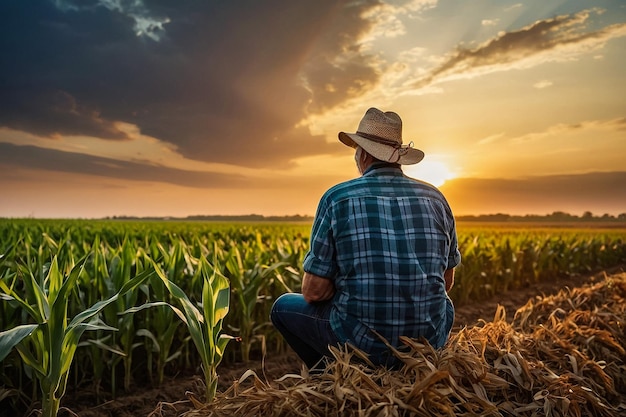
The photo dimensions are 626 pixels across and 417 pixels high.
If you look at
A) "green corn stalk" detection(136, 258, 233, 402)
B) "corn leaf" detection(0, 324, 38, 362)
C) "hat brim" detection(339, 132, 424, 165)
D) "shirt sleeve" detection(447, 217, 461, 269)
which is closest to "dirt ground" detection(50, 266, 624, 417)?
"green corn stalk" detection(136, 258, 233, 402)

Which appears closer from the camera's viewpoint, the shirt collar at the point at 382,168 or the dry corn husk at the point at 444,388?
the dry corn husk at the point at 444,388

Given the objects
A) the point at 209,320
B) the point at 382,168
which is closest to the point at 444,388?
the point at 382,168

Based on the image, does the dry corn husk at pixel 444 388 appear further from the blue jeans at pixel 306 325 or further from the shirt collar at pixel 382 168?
the shirt collar at pixel 382 168

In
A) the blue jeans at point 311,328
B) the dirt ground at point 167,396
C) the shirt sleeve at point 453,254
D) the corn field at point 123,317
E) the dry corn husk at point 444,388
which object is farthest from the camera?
the dirt ground at point 167,396

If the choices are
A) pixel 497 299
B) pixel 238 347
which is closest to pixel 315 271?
pixel 238 347

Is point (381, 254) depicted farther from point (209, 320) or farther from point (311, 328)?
point (209, 320)

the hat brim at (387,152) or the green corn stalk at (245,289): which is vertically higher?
the hat brim at (387,152)

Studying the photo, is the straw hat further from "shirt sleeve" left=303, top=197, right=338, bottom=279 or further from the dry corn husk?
the dry corn husk

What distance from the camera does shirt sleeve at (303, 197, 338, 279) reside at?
9.18ft

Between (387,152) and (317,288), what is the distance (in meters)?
0.89

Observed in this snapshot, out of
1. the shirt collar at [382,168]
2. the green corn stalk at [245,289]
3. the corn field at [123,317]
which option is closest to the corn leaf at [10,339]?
the corn field at [123,317]

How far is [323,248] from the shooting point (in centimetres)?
279

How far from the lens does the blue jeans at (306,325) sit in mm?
3096

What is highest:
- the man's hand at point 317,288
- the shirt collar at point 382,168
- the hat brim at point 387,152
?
the hat brim at point 387,152
